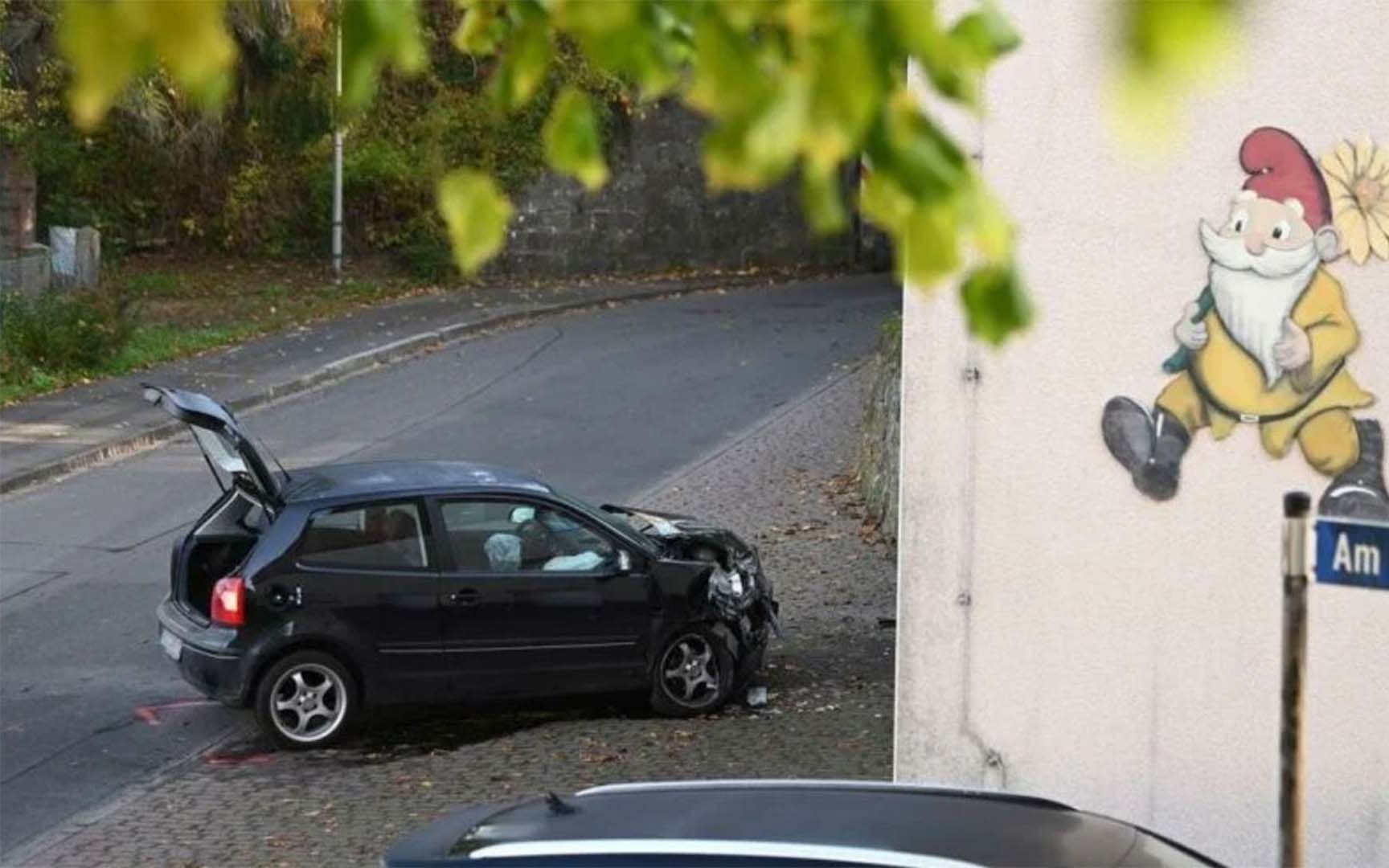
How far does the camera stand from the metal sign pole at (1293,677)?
165 inches

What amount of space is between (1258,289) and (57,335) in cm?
1937

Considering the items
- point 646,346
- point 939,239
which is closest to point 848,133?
point 939,239

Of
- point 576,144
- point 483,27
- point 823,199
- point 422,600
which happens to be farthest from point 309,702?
point 823,199

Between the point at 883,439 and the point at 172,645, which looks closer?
the point at 172,645

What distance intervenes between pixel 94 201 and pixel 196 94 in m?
30.9

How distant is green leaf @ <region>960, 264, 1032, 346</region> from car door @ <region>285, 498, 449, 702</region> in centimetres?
939

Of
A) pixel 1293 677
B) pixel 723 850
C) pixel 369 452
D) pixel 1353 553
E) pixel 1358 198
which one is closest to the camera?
pixel 1293 677

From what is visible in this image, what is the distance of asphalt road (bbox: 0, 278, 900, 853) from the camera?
12.8 meters

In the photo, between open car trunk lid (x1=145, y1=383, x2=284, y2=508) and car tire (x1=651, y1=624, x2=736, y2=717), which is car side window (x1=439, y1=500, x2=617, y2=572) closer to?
car tire (x1=651, y1=624, x2=736, y2=717)

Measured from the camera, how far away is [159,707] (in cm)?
1338

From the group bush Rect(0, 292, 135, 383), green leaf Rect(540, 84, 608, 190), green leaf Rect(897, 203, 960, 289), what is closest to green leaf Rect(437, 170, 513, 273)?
green leaf Rect(540, 84, 608, 190)

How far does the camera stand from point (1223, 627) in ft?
25.6

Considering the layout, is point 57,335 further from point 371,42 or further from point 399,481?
point 371,42

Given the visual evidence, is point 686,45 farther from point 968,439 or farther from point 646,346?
point 646,346
